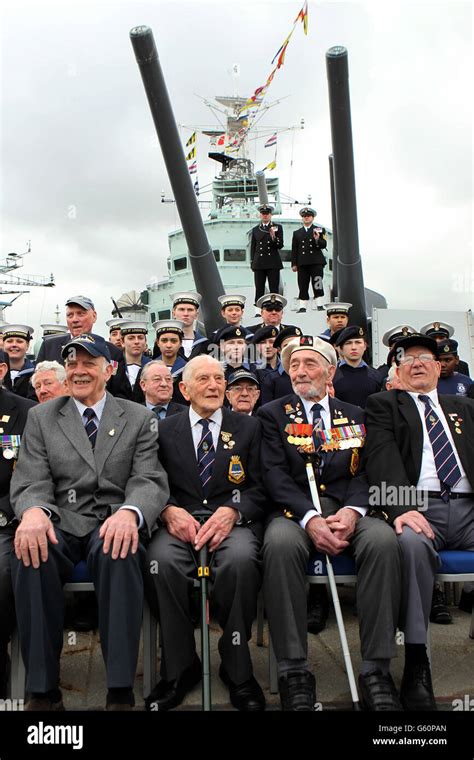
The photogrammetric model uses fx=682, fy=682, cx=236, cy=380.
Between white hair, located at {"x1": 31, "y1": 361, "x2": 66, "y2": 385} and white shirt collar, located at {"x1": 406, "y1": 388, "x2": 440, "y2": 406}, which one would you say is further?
white hair, located at {"x1": 31, "y1": 361, "x2": 66, "y2": 385}

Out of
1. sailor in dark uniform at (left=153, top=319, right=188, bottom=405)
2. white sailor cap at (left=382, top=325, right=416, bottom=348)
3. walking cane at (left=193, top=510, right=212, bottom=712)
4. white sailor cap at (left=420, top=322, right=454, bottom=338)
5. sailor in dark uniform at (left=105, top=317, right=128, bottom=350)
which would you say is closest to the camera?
walking cane at (left=193, top=510, right=212, bottom=712)

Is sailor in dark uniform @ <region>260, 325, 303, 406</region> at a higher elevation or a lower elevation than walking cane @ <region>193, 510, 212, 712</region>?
higher

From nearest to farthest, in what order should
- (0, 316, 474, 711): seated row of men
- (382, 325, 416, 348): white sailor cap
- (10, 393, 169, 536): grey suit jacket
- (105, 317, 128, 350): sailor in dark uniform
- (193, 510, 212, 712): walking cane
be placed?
(193, 510, 212, 712): walking cane → (0, 316, 474, 711): seated row of men → (10, 393, 169, 536): grey suit jacket → (382, 325, 416, 348): white sailor cap → (105, 317, 128, 350): sailor in dark uniform

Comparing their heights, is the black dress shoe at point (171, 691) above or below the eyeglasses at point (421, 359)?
below

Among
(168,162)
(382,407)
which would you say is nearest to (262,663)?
(382,407)

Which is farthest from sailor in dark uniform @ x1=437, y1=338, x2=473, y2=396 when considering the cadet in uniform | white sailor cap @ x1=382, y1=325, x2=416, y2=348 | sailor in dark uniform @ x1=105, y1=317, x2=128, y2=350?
sailor in dark uniform @ x1=105, y1=317, x2=128, y2=350

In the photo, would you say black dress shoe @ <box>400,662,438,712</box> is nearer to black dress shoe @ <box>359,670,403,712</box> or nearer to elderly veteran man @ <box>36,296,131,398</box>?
black dress shoe @ <box>359,670,403,712</box>

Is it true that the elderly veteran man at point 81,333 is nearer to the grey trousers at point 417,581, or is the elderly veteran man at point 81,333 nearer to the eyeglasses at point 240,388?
the eyeglasses at point 240,388

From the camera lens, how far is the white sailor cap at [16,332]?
559 cm

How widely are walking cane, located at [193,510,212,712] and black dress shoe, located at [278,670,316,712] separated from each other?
29cm

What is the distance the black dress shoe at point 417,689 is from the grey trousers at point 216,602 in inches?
24.8

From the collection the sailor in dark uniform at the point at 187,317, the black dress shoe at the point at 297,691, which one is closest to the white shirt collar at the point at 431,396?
the black dress shoe at the point at 297,691

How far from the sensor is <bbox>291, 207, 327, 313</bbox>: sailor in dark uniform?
8867mm

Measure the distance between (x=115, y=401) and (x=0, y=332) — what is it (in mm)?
3050
